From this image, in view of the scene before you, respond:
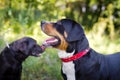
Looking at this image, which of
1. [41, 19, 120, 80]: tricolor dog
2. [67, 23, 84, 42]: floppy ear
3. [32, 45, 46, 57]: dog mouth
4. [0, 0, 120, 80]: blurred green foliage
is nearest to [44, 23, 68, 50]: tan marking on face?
[41, 19, 120, 80]: tricolor dog

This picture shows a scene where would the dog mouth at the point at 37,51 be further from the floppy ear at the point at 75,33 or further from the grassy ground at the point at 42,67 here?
the grassy ground at the point at 42,67

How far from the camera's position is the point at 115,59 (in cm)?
855

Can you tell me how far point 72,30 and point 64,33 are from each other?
0.14 m

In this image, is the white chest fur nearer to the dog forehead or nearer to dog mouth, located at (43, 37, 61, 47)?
dog mouth, located at (43, 37, 61, 47)

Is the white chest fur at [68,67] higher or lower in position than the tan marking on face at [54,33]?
lower

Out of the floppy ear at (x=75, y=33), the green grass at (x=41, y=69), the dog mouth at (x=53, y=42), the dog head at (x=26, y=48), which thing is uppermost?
the floppy ear at (x=75, y=33)

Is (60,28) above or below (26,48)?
above

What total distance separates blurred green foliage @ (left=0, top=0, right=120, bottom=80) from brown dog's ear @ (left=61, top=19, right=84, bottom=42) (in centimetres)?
174

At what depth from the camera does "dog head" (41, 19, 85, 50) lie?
26.4 feet

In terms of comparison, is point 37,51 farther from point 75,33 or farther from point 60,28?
point 75,33

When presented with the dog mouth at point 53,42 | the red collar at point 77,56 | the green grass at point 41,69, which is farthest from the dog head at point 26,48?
the green grass at point 41,69

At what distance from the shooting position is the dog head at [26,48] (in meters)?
8.28

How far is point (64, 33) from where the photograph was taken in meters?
8.10

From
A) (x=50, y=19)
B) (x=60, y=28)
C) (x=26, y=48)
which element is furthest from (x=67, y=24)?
(x=50, y=19)
